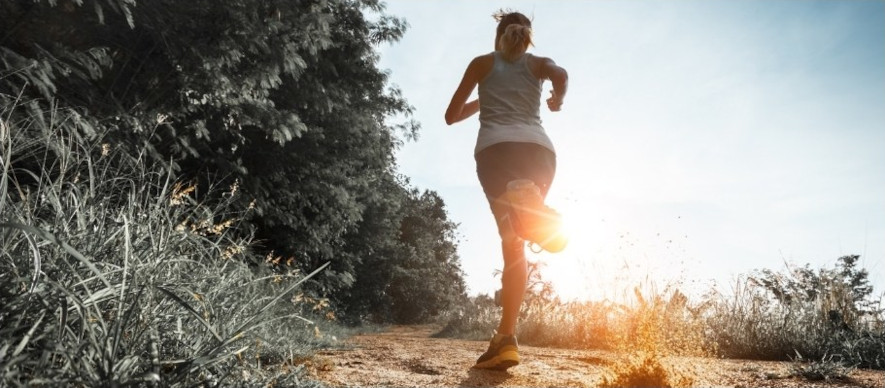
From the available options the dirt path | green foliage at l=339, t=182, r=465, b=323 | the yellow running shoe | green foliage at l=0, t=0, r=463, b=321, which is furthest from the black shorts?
green foliage at l=339, t=182, r=465, b=323

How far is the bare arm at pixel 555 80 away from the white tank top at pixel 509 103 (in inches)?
2.9

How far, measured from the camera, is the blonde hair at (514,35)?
119 inches

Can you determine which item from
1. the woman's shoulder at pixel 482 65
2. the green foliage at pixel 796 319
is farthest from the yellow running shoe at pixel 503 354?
the green foliage at pixel 796 319

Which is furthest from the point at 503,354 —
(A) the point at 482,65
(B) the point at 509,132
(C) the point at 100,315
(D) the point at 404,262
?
(D) the point at 404,262

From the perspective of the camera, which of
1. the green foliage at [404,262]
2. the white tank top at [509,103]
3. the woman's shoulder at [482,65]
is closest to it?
the white tank top at [509,103]

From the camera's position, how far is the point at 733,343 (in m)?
4.98

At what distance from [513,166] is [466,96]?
2.17ft

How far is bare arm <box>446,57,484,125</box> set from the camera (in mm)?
3125

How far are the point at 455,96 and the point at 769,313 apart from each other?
4142 mm

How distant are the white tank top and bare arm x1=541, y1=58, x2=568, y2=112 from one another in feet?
0.24

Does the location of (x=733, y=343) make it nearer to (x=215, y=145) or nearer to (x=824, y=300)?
(x=824, y=300)

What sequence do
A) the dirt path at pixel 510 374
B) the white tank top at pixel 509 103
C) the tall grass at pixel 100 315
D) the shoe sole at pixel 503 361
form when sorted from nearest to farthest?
the tall grass at pixel 100 315 < the dirt path at pixel 510 374 < the shoe sole at pixel 503 361 < the white tank top at pixel 509 103

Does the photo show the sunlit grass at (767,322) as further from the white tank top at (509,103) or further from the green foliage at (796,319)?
the white tank top at (509,103)

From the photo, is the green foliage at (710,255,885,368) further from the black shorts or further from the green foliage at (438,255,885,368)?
the black shorts
